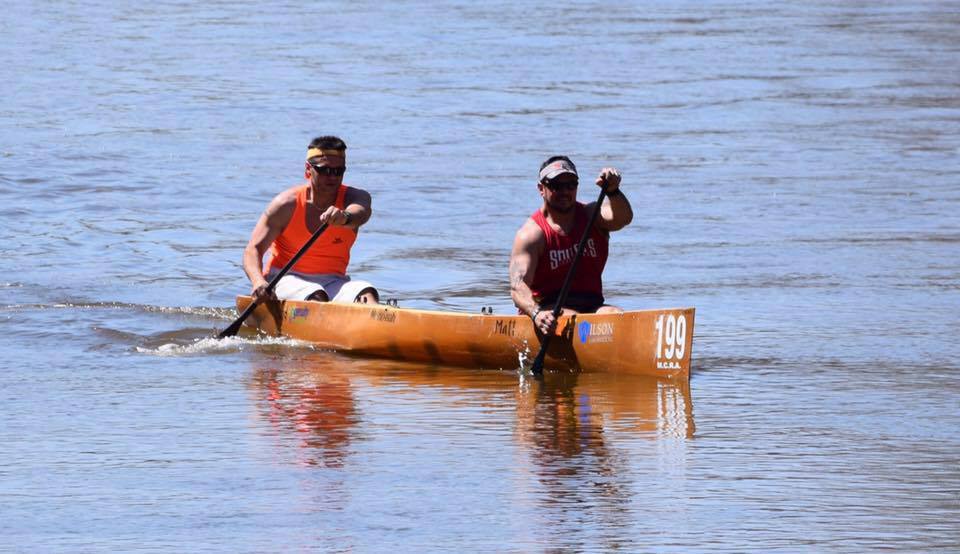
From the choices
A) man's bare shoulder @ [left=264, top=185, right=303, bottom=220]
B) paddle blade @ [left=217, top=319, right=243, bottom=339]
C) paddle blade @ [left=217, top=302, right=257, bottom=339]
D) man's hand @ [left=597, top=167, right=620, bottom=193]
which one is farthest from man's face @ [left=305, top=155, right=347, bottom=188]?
man's hand @ [left=597, top=167, right=620, bottom=193]

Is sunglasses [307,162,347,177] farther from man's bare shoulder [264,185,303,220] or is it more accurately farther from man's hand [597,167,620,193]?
man's hand [597,167,620,193]

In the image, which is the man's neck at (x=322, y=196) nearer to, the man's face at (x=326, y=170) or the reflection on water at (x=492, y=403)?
the man's face at (x=326, y=170)

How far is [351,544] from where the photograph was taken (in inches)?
297

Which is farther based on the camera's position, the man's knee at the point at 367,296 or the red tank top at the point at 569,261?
the man's knee at the point at 367,296

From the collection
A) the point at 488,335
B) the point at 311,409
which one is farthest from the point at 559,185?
the point at 311,409

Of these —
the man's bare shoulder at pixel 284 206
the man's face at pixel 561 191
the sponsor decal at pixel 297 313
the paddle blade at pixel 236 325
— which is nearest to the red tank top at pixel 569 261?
the man's face at pixel 561 191

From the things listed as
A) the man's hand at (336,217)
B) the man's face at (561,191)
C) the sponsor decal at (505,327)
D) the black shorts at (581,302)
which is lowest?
the sponsor decal at (505,327)

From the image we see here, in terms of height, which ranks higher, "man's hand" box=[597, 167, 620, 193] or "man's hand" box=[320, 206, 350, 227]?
"man's hand" box=[597, 167, 620, 193]

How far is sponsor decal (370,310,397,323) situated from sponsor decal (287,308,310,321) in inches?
28.1

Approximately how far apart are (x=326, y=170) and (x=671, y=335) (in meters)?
3.09

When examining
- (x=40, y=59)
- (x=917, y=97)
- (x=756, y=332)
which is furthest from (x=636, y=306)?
(x=40, y=59)

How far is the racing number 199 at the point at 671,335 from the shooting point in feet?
36.7

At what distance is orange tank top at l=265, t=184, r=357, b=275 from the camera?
13578 millimetres

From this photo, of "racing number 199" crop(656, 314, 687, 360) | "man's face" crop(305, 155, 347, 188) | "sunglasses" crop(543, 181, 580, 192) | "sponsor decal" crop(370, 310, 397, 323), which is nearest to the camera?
"racing number 199" crop(656, 314, 687, 360)
